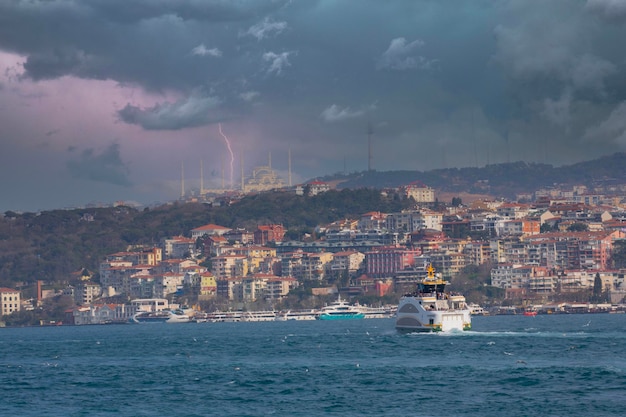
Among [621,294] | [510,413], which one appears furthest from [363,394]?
[621,294]

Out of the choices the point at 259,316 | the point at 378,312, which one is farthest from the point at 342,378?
the point at 259,316

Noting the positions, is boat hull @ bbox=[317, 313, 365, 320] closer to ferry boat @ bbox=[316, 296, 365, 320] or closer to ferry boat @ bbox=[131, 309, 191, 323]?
ferry boat @ bbox=[316, 296, 365, 320]

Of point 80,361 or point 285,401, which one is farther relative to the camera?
point 80,361

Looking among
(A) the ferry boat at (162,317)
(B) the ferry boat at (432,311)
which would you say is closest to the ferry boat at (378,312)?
(A) the ferry boat at (162,317)

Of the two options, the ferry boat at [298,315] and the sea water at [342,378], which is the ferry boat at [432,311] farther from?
the ferry boat at [298,315]

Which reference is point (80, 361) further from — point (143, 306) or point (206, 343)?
point (143, 306)

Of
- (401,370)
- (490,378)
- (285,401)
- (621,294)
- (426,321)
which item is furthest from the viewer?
(621,294)

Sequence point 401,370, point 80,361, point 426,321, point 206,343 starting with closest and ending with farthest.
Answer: point 401,370
point 80,361
point 426,321
point 206,343
